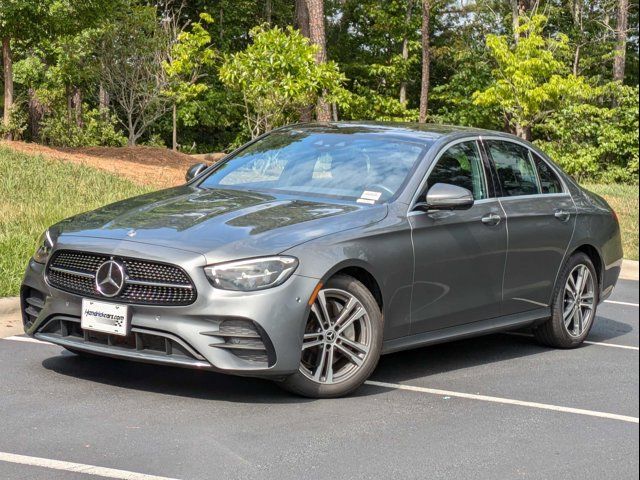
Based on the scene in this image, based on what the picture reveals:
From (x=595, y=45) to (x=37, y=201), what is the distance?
36.5 m

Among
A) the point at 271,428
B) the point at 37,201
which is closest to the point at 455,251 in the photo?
the point at 271,428

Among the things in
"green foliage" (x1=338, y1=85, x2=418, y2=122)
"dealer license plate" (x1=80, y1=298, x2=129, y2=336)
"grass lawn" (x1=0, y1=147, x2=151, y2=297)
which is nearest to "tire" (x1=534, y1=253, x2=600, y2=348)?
"dealer license plate" (x1=80, y1=298, x2=129, y2=336)

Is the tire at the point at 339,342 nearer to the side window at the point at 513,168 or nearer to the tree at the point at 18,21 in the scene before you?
the side window at the point at 513,168

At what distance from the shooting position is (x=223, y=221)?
22.0ft

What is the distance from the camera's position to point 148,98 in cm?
3625

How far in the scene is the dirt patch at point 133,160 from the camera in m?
19.0

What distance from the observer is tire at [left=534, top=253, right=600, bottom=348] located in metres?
8.62

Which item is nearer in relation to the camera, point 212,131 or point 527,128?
point 527,128

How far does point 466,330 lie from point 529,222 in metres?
1.02

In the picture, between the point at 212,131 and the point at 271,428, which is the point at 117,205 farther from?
the point at 212,131

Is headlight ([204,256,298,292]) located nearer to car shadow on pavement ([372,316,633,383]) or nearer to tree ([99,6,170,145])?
car shadow on pavement ([372,316,633,383])

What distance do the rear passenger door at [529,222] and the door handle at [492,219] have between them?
4.8 inches

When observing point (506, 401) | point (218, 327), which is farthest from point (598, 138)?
point (218, 327)

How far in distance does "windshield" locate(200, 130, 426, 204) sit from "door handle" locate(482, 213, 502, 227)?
2.06 ft
